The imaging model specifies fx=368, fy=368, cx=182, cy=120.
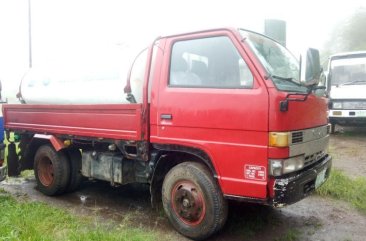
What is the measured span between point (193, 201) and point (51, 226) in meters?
1.64

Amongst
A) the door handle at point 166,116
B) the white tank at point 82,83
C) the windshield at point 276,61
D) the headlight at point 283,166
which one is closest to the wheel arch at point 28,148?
the white tank at point 82,83

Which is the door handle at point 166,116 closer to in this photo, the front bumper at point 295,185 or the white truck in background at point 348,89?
the front bumper at point 295,185

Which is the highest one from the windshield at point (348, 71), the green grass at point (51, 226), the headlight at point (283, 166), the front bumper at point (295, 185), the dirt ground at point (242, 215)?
the windshield at point (348, 71)

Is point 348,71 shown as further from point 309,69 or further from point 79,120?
point 79,120

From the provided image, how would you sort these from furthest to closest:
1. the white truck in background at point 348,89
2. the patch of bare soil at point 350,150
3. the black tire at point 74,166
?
1. the white truck in background at point 348,89
2. the patch of bare soil at point 350,150
3. the black tire at point 74,166

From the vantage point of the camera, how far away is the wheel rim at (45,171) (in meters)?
5.70

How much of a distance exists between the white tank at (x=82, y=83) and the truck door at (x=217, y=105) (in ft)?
1.71

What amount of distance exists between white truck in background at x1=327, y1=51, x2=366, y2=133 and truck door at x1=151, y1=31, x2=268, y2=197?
674 cm

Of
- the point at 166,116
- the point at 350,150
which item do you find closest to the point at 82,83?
the point at 166,116

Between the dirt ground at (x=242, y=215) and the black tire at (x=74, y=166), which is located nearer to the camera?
the dirt ground at (x=242, y=215)

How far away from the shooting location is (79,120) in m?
4.92

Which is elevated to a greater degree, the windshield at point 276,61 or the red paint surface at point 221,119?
the windshield at point 276,61

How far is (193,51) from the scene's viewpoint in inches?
157

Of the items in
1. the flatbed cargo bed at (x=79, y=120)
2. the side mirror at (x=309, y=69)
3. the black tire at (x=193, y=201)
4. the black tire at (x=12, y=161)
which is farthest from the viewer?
the black tire at (x=12, y=161)
